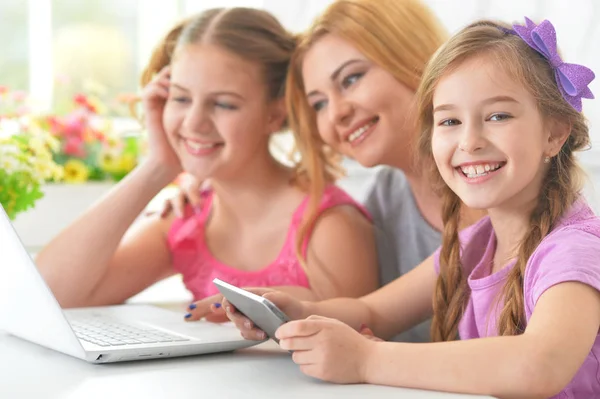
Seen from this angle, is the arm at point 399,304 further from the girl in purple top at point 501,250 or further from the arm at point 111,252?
the arm at point 111,252

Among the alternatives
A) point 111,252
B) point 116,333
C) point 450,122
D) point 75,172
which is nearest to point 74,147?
point 75,172

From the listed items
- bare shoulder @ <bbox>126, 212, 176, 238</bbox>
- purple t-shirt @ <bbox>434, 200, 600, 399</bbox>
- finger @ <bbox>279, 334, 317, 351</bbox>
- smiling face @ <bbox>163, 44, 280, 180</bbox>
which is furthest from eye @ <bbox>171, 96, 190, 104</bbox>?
finger @ <bbox>279, 334, 317, 351</bbox>

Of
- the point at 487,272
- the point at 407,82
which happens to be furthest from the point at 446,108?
the point at 407,82

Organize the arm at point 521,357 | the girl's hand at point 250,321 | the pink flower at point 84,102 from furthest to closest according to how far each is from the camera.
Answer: the pink flower at point 84,102 < the girl's hand at point 250,321 < the arm at point 521,357

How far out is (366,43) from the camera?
1.53 meters

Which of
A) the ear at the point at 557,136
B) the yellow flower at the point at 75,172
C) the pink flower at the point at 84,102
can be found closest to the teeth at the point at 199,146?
the ear at the point at 557,136

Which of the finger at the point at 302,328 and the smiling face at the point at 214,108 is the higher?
the smiling face at the point at 214,108

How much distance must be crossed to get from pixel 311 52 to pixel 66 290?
24.4 inches

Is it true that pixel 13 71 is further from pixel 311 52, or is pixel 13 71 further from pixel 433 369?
pixel 433 369

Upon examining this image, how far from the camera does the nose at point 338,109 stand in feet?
→ 5.04

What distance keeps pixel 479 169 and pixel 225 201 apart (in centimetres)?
Result: 74

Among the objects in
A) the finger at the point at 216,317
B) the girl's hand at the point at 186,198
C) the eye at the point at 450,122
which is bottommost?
the finger at the point at 216,317

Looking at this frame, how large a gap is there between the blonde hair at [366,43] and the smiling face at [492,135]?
0.44 metres

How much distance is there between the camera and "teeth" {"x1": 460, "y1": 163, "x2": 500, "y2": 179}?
3.47 ft
